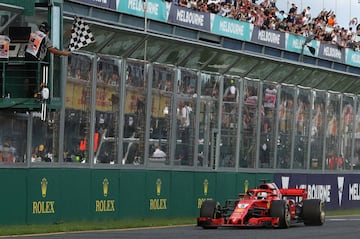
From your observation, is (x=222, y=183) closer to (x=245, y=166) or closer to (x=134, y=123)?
(x=245, y=166)

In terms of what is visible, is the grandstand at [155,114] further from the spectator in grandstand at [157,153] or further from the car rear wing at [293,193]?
the car rear wing at [293,193]

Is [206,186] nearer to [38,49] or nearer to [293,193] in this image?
[293,193]

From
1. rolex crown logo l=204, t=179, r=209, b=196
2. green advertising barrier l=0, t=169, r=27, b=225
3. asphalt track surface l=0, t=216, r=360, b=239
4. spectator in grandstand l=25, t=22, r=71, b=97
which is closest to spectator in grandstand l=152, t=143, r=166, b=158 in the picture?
rolex crown logo l=204, t=179, r=209, b=196

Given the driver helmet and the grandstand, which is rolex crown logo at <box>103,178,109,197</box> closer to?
the grandstand

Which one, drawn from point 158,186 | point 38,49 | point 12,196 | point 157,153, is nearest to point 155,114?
point 157,153

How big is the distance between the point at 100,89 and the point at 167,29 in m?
12.1

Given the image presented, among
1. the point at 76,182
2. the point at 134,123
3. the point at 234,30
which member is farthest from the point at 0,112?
the point at 234,30

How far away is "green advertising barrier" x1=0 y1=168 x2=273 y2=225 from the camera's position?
2025 cm

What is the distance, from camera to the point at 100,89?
23.0 meters

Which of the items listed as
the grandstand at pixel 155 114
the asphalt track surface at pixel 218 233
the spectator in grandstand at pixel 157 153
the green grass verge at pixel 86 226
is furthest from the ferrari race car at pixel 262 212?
the spectator in grandstand at pixel 157 153

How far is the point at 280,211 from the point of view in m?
20.9

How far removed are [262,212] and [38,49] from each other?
5.73m

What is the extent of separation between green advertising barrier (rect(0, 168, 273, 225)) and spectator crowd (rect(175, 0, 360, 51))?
34.1 ft

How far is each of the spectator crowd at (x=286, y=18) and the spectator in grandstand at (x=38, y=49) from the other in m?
15.5
